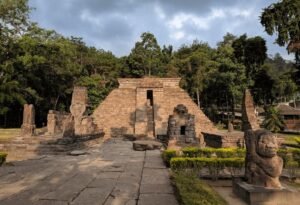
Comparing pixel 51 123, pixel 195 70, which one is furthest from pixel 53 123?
pixel 195 70

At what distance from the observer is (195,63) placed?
40500mm

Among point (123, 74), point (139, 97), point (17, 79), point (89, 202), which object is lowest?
point (89, 202)

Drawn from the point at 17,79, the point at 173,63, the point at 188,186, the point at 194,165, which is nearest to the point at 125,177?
the point at 194,165

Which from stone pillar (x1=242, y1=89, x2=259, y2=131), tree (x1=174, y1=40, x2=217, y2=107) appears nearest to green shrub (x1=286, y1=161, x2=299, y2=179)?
stone pillar (x1=242, y1=89, x2=259, y2=131)

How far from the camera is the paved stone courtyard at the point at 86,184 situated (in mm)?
5527

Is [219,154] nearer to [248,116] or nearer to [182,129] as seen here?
[182,129]

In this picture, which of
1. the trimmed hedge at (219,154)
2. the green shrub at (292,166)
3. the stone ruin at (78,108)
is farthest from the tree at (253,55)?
the green shrub at (292,166)

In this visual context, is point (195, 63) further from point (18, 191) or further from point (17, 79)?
point (18, 191)

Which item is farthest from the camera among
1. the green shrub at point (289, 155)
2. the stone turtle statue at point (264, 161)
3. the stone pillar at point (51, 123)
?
the stone pillar at point (51, 123)

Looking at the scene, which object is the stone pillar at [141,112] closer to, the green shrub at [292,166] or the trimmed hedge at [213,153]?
the trimmed hedge at [213,153]

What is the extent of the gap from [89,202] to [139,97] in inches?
846

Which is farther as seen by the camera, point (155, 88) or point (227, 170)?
point (155, 88)

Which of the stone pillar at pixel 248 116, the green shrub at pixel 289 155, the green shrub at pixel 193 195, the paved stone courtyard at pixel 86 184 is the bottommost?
the paved stone courtyard at pixel 86 184

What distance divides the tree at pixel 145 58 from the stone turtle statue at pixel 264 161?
3764cm
